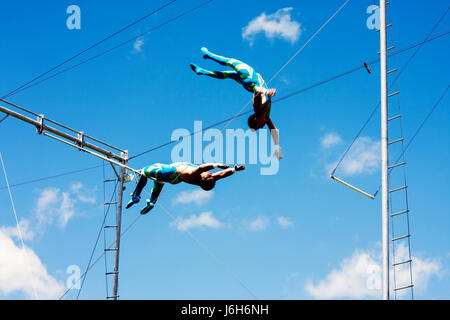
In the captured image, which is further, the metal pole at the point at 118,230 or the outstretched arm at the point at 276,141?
the metal pole at the point at 118,230

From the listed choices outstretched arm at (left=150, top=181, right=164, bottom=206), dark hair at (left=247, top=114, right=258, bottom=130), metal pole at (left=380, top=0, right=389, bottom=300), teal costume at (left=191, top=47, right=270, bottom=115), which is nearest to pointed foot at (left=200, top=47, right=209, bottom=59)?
teal costume at (left=191, top=47, right=270, bottom=115)

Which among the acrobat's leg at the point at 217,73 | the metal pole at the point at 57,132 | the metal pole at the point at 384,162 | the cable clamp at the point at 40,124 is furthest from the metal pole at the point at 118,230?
the metal pole at the point at 384,162

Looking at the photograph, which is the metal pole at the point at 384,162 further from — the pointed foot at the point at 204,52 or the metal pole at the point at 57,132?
the metal pole at the point at 57,132

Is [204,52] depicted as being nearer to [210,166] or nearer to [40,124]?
[210,166]

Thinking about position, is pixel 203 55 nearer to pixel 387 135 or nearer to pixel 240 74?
pixel 240 74

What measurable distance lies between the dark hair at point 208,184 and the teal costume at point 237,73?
1.96 meters

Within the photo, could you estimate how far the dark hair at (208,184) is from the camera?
14.1m

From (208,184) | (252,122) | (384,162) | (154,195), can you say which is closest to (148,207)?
(154,195)

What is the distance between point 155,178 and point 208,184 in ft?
4.89
